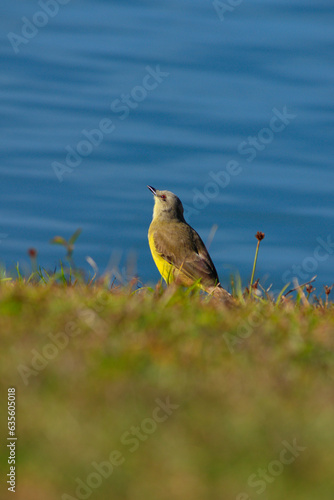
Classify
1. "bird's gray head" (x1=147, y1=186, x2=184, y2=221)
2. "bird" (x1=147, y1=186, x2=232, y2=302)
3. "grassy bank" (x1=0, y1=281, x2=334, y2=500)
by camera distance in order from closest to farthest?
"grassy bank" (x1=0, y1=281, x2=334, y2=500)
"bird" (x1=147, y1=186, x2=232, y2=302)
"bird's gray head" (x1=147, y1=186, x2=184, y2=221)

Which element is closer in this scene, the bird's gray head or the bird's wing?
the bird's wing

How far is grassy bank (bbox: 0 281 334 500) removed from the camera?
418 centimetres

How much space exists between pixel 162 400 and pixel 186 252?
211 inches

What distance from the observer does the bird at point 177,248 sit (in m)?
9.87

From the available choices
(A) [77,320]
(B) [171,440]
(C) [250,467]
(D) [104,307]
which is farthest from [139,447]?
(D) [104,307]

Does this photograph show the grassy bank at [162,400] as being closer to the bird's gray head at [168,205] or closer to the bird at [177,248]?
the bird at [177,248]

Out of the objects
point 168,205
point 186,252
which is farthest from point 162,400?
point 168,205

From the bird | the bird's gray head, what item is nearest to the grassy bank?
the bird

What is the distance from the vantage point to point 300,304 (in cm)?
786

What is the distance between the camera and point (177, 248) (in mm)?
10164

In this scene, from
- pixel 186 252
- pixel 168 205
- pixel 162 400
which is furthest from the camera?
pixel 168 205

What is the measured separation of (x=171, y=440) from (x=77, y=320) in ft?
5.15

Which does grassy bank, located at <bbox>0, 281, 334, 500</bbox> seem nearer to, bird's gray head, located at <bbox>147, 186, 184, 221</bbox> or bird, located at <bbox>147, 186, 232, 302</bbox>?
bird, located at <bbox>147, 186, 232, 302</bbox>

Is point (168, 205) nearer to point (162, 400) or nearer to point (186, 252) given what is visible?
point (186, 252)
